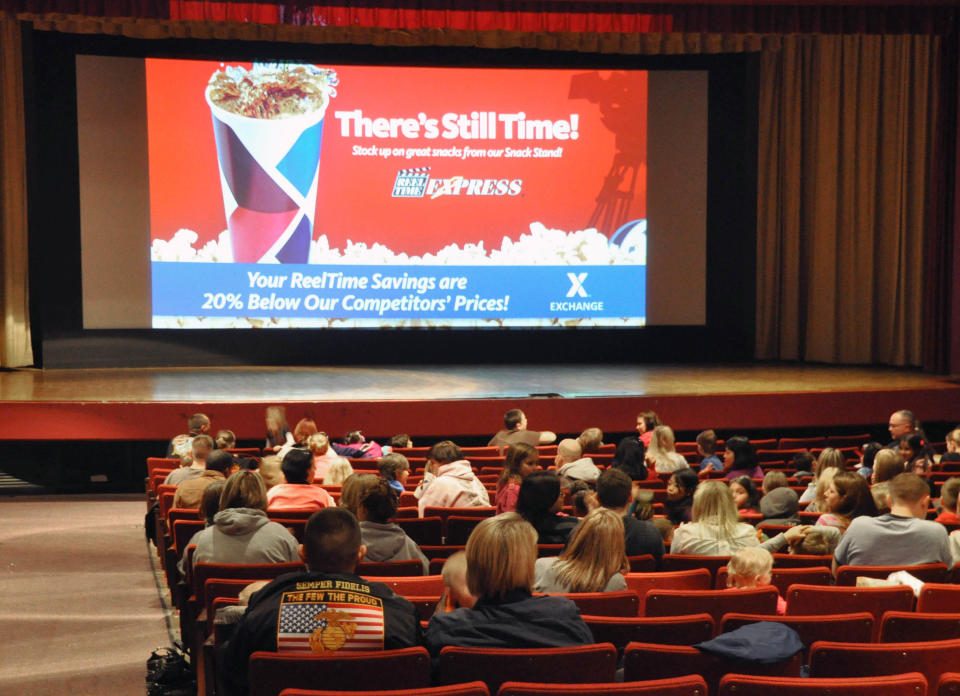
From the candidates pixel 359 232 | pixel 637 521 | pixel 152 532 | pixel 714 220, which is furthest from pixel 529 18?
pixel 637 521

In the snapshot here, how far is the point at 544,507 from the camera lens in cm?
460

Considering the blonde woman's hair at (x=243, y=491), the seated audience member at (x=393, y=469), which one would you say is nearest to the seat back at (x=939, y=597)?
the blonde woman's hair at (x=243, y=491)

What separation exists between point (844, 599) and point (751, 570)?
0.32 metres

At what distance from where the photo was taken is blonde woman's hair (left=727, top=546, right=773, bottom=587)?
3.77 m

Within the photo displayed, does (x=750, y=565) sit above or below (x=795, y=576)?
above

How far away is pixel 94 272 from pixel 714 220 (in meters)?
8.17

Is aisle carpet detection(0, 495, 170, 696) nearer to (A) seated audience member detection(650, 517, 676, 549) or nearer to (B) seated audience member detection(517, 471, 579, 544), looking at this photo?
(B) seated audience member detection(517, 471, 579, 544)

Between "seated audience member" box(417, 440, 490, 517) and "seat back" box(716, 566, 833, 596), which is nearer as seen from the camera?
"seat back" box(716, 566, 833, 596)

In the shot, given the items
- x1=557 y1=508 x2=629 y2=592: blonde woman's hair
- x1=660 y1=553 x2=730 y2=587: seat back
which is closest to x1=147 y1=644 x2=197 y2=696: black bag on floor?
x1=557 y1=508 x2=629 y2=592: blonde woman's hair

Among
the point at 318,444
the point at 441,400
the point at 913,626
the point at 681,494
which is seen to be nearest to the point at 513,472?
the point at 681,494

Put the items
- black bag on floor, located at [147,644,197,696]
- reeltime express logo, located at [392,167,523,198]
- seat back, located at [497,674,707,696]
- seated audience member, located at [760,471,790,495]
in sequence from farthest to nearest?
reeltime express logo, located at [392,167,523,198]
seated audience member, located at [760,471,790,495]
black bag on floor, located at [147,644,197,696]
seat back, located at [497,674,707,696]

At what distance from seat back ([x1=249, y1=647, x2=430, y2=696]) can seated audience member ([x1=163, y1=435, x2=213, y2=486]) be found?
4043 millimetres

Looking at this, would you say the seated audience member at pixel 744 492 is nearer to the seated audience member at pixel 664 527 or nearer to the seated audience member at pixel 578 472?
the seated audience member at pixel 664 527

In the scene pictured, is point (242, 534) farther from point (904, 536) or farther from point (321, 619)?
point (904, 536)
